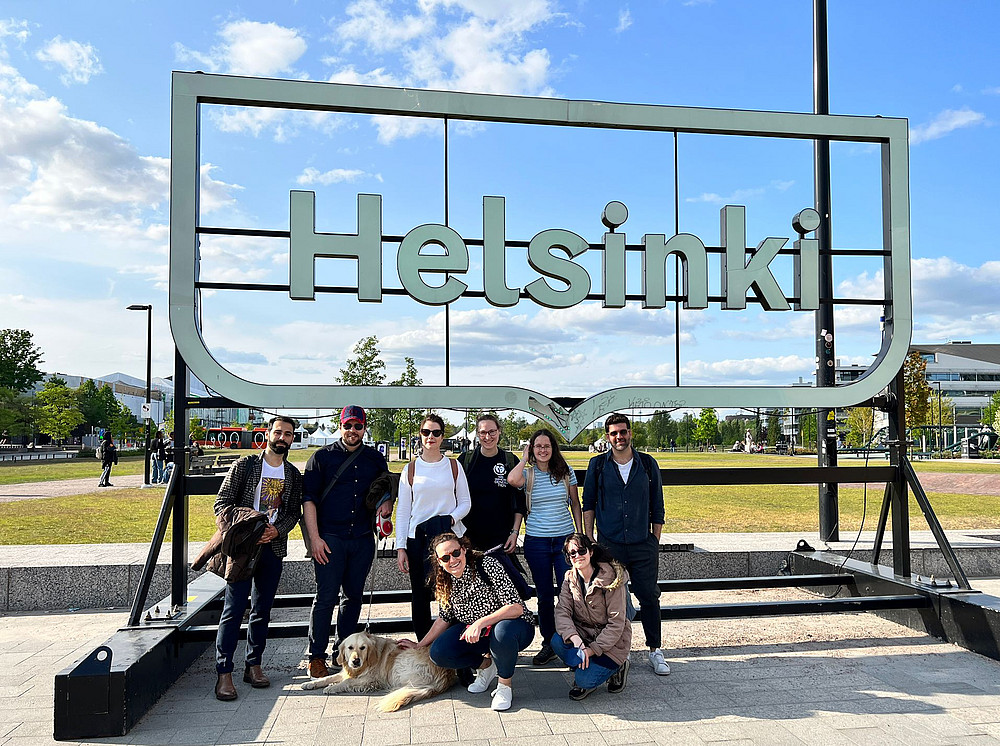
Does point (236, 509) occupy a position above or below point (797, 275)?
below

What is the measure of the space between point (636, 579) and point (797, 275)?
3395 mm

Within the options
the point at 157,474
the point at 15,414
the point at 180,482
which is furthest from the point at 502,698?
the point at 15,414

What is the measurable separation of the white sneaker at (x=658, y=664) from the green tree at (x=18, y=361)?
7359cm

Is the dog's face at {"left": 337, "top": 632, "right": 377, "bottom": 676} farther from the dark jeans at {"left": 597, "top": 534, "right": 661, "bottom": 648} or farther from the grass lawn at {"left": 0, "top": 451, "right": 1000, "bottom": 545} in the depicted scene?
the grass lawn at {"left": 0, "top": 451, "right": 1000, "bottom": 545}

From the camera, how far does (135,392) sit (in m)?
113

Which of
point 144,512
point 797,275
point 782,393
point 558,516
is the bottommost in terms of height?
point 144,512

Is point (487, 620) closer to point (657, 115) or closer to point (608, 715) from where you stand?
point (608, 715)

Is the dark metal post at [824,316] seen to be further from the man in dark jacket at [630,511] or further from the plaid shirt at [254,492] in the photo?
the plaid shirt at [254,492]

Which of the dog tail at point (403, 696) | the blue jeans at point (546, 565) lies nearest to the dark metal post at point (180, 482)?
the dog tail at point (403, 696)

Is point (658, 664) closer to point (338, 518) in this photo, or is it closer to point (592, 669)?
point (592, 669)

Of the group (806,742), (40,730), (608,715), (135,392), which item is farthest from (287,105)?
(135,392)

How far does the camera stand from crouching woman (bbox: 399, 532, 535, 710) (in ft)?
15.3

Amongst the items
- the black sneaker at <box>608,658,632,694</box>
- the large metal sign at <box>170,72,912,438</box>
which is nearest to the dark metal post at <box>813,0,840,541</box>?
the large metal sign at <box>170,72,912,438</box>

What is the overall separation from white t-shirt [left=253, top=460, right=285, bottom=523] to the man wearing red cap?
0.17 metres
